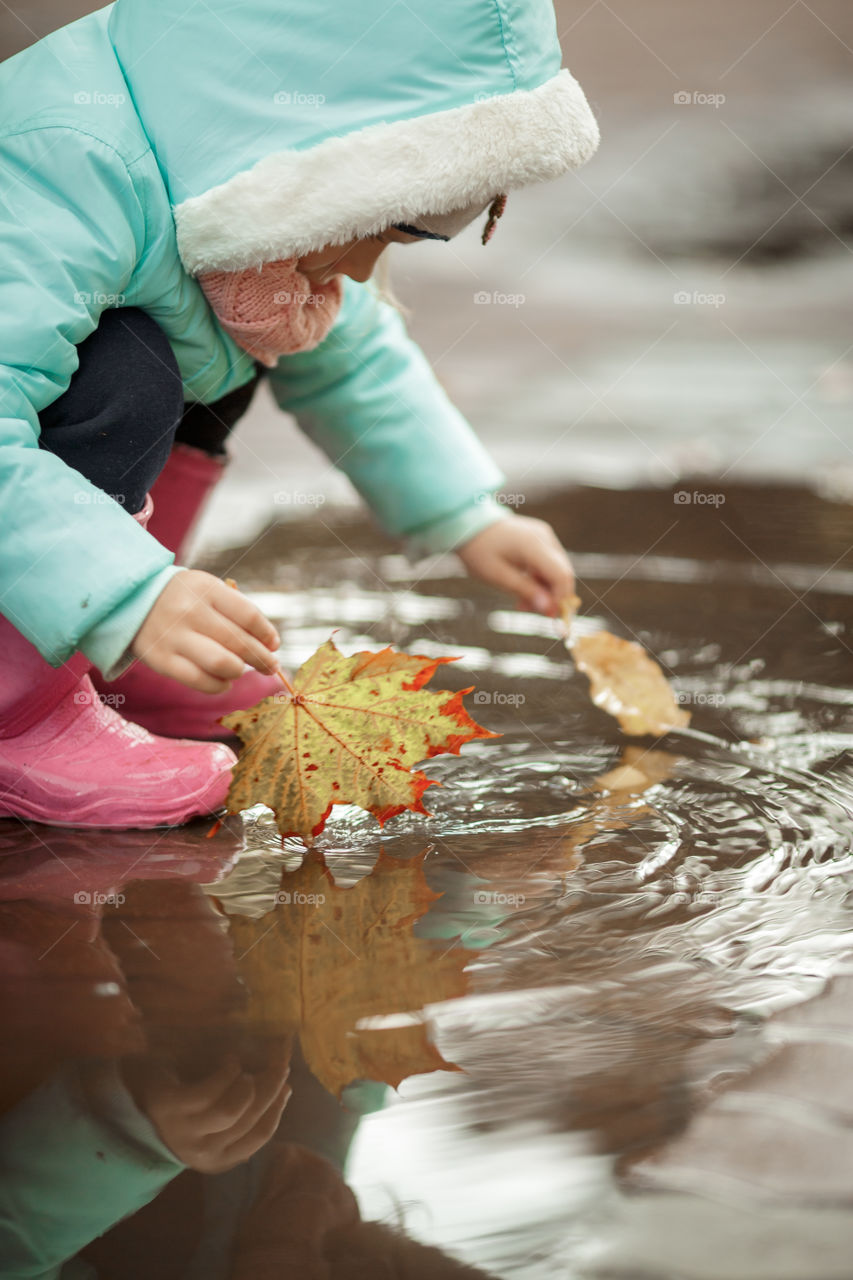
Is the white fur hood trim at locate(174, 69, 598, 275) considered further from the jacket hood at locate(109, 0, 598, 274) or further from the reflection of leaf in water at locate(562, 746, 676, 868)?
the reflection of leaf in water at locate(562, 746, 676, 868)

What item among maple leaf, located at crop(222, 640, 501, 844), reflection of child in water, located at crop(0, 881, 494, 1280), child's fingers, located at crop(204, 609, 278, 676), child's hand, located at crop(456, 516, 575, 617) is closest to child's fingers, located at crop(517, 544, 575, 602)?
child's hand, located at crop(456, 516, 575, 617)

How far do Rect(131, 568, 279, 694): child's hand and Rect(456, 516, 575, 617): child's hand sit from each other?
0.36 metres

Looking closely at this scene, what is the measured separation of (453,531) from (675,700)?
0.26 meters

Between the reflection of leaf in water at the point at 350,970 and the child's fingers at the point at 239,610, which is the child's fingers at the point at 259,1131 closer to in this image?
the reflection of leaf in water at the point at 350,970

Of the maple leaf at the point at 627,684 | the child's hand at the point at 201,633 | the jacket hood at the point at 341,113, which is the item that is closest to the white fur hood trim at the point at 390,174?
the jacket hood at the point at 341,113

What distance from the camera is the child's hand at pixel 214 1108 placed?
587 millimetres

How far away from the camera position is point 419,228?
96 centimetres

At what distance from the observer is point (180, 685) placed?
1.15 meters

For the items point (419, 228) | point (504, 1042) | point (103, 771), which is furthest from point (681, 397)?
point (504, 1042)

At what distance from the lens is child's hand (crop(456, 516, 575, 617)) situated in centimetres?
115

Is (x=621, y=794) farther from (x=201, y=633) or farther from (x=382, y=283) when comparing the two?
(x=382, y=283)

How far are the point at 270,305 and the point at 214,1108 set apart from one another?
0.63 meters

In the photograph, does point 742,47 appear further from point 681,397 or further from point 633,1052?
point 633,1052

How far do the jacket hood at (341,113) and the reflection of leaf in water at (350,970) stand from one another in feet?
1.54
